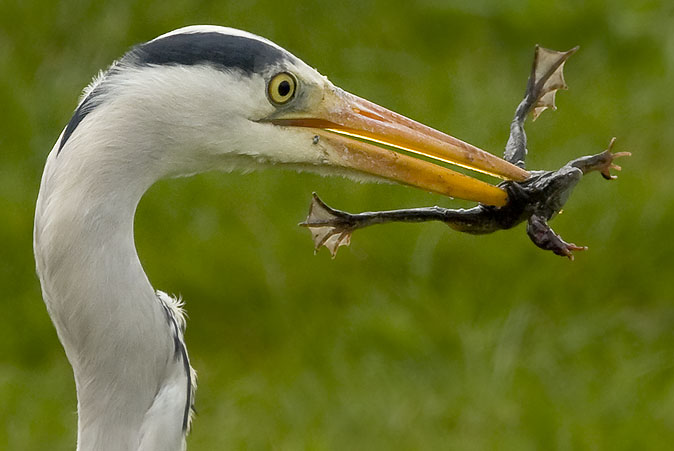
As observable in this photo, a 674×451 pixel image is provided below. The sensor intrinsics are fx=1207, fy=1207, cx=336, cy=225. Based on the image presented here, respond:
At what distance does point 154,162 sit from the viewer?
5.44ft

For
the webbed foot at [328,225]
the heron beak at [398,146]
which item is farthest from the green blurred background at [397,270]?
the heron beak at [398,146]

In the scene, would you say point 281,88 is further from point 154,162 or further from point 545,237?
point 545,237

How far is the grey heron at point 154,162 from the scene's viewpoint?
5.26 ft

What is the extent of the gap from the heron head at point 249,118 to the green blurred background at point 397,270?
155 centimetres

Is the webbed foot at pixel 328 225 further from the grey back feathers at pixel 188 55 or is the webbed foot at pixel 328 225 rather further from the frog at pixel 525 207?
the grey back feathers at pixel 188 55

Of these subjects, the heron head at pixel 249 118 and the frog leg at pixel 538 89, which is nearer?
the heron head at pixel 249 118

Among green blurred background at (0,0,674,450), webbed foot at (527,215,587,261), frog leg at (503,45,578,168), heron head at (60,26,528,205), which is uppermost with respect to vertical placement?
frog leg at (503,45,578,168)

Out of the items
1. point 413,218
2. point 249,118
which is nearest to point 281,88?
point 249,118

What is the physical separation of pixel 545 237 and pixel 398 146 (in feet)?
0.86

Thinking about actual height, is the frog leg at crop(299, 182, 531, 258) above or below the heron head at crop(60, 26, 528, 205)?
below

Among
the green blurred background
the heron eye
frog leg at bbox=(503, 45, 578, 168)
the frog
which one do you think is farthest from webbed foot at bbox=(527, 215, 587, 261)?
the green blurred background

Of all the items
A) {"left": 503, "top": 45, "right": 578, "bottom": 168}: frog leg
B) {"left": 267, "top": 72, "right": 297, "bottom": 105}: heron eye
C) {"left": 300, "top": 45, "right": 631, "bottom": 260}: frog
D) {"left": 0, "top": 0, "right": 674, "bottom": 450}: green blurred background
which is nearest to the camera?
{"left": 267, "top": 72, "right": 297, "bottom": 105}: heron eye

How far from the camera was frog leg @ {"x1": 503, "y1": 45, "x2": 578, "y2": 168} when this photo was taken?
1.96 m

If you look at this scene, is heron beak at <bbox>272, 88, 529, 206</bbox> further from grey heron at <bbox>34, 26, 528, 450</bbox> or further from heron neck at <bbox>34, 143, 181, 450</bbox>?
heron neck at <bbox>34, 143, 181, 450</bbox>
